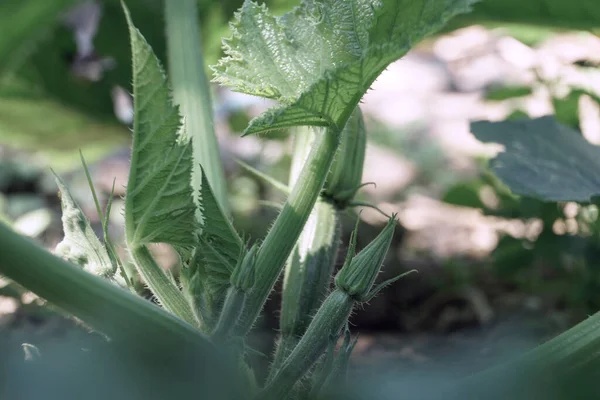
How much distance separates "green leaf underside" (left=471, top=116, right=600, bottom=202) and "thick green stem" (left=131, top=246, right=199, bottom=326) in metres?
0.60

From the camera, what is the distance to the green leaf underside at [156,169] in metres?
0.81

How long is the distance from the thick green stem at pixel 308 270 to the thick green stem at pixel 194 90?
157mm

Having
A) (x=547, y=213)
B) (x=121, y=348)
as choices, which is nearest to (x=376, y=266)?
(x=121, y=348)

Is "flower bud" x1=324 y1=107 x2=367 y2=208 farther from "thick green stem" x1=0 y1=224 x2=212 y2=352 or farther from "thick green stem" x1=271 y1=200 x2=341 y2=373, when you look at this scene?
"thick green stem" x1=0 y1=224 x2=212 y2=352

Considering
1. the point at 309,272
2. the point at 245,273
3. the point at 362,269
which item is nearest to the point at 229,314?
the point at 245,273

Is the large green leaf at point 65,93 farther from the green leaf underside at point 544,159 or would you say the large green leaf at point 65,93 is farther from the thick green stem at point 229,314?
the thick green stem at point 229,314

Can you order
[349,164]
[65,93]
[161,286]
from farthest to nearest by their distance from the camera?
1. [65,93]
2. [349,164]
3. [161,286]

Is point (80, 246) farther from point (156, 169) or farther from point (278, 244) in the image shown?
point (278, 244)

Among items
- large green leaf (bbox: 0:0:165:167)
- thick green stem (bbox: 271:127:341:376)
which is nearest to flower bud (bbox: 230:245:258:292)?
thick green stem (bbox: 271:127:341:376)

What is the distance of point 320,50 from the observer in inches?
34.9

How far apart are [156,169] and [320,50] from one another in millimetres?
248

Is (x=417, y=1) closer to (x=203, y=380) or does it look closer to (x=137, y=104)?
(x=137, y=104)

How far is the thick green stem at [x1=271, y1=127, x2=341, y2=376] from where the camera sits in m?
1.07

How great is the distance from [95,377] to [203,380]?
0.07 metres
